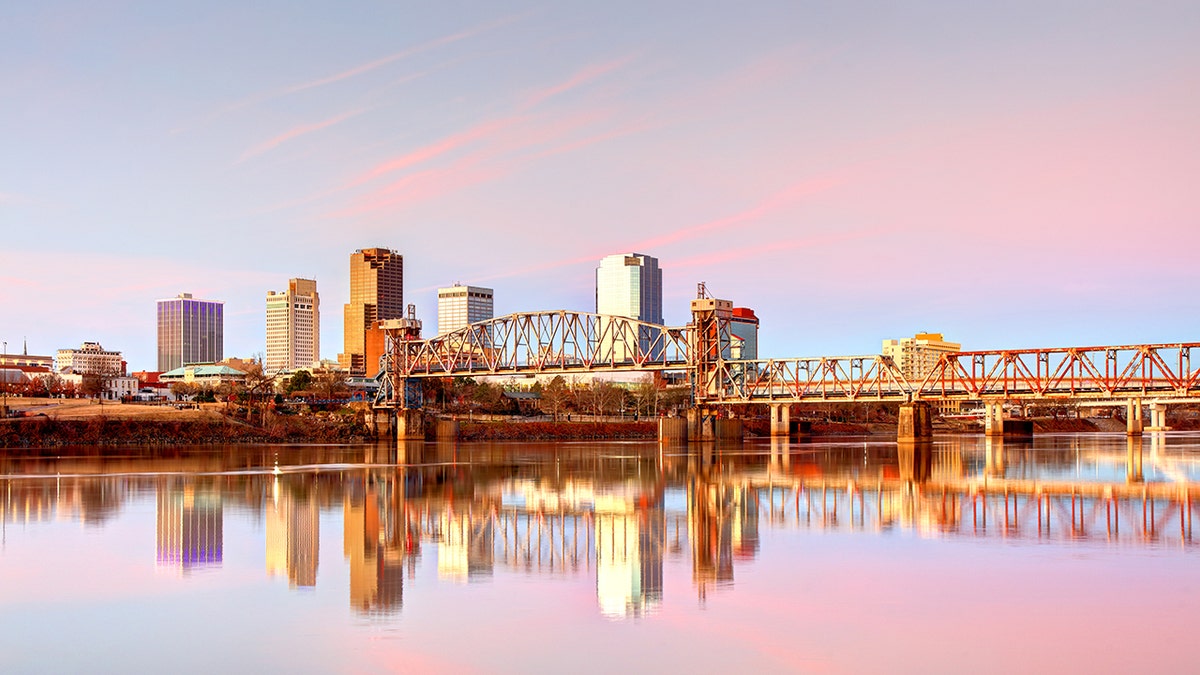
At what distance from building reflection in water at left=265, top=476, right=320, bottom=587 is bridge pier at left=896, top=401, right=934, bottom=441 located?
260 feet

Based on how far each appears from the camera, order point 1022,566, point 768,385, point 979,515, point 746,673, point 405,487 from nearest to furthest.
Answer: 1. point 746,673
2. point 1022,566
3. point 979,515
4. point 405,487
5. point 768,385

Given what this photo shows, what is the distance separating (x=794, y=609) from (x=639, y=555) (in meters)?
7.20

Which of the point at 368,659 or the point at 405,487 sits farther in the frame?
the point at 405,487

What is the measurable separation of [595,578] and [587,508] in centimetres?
1522

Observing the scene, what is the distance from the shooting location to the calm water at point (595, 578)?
18141 millimetres

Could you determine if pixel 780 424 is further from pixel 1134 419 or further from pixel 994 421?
pixel 1134 419

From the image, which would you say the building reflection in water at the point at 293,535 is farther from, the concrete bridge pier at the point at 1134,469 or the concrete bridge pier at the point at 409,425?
the concrete bridge pier at the point at 409,425

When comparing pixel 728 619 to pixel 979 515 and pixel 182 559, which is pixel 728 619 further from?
pixel 979 515

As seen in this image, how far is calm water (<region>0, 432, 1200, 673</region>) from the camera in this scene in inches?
714

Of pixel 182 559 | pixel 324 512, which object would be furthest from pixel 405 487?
pixel 182 559

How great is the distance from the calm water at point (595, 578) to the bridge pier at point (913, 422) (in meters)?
66.4

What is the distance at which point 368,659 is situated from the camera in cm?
1755

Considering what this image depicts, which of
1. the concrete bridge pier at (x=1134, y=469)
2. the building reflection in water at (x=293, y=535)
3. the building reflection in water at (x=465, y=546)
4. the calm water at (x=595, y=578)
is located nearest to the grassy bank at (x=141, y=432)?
the calm water at (x=595, y=578)

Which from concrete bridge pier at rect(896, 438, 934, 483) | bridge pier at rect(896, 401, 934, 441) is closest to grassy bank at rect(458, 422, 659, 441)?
bridge pier at rect(896, 401, 934, 441)
